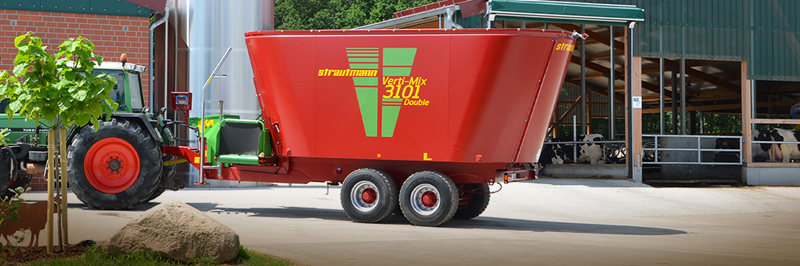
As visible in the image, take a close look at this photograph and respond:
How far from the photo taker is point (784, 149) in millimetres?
21422

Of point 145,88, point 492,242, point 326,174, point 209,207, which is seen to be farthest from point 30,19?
point 492,242

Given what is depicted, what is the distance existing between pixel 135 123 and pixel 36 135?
1758mm

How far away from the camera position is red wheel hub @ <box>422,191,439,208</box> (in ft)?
39.2

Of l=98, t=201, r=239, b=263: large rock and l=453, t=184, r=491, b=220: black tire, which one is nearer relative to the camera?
l=98, t=201, r=239, b=263: large rock

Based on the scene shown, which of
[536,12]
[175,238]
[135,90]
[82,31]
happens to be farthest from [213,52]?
[175,238]

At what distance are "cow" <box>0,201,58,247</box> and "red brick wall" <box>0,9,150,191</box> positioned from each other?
9.28 m

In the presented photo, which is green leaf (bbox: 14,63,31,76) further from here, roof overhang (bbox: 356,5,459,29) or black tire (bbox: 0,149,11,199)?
roof overhang (bbox: 356,5,459,29)

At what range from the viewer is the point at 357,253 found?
8734 millimetres

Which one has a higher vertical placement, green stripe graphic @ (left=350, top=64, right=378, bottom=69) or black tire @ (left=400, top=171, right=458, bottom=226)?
green stripe graphic @ (left=350, top=64, right=378, bottom=69)

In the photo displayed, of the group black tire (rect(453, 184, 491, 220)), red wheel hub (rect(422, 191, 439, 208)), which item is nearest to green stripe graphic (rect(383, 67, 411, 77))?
red wheel hub (rect(422, 191, 439, 208))

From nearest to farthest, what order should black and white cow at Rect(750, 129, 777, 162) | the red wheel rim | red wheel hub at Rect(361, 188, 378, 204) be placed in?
red wheel hub at Rect(361, 188, 378, 204), the red wheel rim, black and white cow at Rect(750, 129, 777, 162)

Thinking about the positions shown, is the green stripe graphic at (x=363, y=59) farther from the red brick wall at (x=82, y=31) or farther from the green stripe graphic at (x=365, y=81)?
the red brick wall at (x=82, y=31)

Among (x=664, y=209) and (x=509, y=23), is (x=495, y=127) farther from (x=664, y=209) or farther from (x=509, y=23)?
(x=509, y=23)

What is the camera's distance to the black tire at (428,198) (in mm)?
11727
